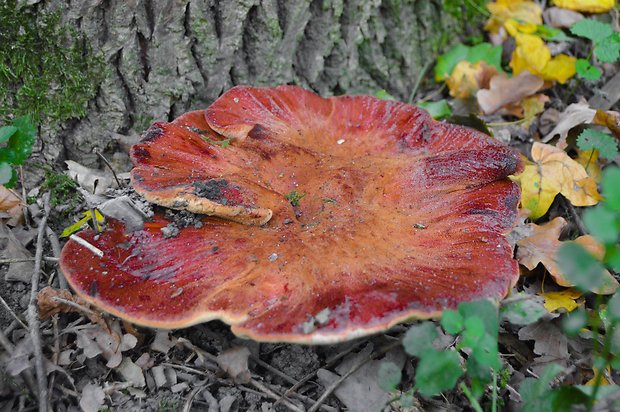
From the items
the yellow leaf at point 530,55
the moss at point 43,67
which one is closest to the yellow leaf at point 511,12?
the yellow leaf at point 530,55

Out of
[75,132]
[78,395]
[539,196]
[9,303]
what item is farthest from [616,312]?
[75,132]

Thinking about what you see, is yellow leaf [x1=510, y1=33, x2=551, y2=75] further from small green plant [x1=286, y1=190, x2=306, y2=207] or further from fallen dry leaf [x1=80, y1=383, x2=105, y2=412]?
fallen dry leaf [x1=80, y1=383, x2=105, y2=412]

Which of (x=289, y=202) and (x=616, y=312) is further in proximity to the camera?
(x=289, y=202)

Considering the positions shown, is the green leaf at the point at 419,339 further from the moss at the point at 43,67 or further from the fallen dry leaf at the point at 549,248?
the moss at the point at 43,67

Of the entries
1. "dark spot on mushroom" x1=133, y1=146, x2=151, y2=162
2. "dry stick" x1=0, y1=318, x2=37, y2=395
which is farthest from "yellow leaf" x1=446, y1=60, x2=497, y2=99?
"dry stick" x1=0, y1=318, x2=37, y2=395

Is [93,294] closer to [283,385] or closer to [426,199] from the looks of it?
[283,385]

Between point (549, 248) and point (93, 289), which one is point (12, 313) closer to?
point (93, 289)
